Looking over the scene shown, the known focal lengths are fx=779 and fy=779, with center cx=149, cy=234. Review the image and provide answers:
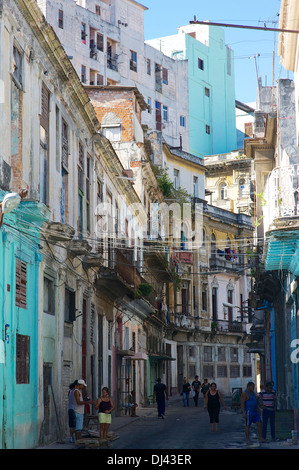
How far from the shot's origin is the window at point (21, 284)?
47.5 feet

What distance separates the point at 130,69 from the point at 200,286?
51.3ft

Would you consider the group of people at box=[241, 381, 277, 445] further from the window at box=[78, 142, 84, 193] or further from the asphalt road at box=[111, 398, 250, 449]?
the window at box=[78, 142, 84, 193]

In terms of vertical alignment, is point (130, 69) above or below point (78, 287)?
above

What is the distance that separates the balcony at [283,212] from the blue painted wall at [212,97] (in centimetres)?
4464

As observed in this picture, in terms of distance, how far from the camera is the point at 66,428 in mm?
18469

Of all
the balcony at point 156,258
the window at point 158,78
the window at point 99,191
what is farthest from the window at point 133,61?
the window at point 99,191

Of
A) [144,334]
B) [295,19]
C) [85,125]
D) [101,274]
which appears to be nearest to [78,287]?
[101,274]

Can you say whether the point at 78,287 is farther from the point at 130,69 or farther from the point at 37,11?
the point at 130,69

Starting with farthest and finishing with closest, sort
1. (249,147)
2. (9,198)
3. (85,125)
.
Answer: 1. (249,147)
2. (85,125)
3. (9,198)

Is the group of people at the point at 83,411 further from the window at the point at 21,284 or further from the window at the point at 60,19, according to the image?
the window at the point at 60,19

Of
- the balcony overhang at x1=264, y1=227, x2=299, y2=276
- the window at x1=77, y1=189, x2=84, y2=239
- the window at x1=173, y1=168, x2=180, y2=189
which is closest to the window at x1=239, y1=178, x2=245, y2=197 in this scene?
the window at x1=173, y1=168, x2=180, y2=189

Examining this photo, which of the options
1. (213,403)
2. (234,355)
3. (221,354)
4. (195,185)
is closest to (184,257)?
(195,185)

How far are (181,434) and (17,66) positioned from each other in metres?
9.63

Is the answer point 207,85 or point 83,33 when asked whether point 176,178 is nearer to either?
point 83,33
